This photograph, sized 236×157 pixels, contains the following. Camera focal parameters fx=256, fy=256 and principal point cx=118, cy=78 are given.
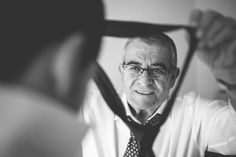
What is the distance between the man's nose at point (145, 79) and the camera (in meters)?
0.88

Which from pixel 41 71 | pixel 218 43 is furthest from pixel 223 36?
pixel 41 71

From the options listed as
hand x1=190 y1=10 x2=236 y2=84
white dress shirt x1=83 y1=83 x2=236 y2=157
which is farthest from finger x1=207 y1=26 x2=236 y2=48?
white dress shirt x1=83 y1=83 x2=236 y2=157

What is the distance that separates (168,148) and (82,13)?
72cm

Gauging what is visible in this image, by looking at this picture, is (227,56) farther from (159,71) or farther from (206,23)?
(159,71)

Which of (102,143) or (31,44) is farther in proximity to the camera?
(102,143)

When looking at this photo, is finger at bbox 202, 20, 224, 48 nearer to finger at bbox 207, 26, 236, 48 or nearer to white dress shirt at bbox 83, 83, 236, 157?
finger at bbox 207, 26, 236, 48

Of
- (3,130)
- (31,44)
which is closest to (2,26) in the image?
(31,44)

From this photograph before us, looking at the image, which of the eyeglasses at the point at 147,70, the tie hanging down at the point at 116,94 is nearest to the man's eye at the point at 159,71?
the eyeglasses at the point at 147,70

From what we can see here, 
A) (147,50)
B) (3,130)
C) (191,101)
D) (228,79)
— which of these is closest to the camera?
(3,130)

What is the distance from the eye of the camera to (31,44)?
1.27 ft

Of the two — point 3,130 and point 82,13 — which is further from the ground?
point 82,13

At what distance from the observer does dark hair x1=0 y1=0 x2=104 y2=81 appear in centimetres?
38

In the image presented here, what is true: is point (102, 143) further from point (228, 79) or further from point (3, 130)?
point (3, 130)

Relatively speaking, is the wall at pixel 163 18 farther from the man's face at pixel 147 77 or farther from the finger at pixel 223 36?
the finger at pixel 223 36
